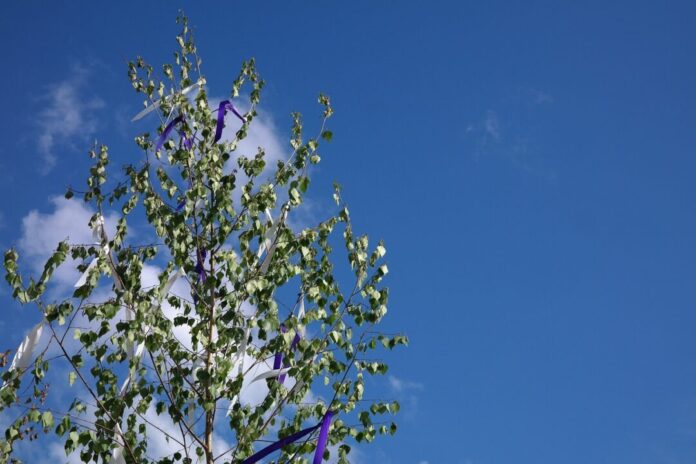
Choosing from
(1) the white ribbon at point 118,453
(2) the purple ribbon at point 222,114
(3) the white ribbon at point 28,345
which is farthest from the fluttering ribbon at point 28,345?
(2) the purple ribbon at point 222,114

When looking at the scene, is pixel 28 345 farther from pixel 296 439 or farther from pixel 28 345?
pixel 296 439

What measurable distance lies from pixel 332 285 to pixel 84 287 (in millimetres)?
2446

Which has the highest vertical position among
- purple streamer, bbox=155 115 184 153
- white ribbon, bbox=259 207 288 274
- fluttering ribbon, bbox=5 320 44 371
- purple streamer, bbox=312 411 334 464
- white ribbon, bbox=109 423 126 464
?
purple streamer, bbox=155 115 184 153

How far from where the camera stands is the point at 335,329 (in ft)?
26.0

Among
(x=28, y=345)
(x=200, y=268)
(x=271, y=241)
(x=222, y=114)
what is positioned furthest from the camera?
(x=222, y=114)

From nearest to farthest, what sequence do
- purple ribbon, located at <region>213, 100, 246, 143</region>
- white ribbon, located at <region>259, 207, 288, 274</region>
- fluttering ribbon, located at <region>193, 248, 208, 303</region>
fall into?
white ribbon, located at <region>259, 207, 288, 274</region>
fluttering ribbon, located at <region>193, 248, 208, 303</region>
purple ribbon, located at <region>213, 100, 246, 143</region>

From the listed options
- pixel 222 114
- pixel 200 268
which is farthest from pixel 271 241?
pixel 222 114

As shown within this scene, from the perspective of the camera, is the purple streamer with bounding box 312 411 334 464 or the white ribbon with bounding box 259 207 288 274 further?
the white ribbon with bounding box 259 207 288 274

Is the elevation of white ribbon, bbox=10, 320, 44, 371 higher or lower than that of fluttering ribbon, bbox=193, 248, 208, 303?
lower

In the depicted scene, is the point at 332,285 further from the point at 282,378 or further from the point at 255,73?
the point at 255,73

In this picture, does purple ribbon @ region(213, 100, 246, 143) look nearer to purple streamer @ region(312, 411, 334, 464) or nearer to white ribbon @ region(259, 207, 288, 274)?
white ribbon @ region(259, 207, 288, 274)

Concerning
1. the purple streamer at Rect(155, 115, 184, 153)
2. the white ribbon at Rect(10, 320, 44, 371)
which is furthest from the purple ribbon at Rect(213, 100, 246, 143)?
the white ribbon at Rect(10, 320, 44, 371)

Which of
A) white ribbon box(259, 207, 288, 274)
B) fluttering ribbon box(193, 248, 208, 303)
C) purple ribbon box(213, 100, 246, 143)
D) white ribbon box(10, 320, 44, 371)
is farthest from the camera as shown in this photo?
purple ribbon box(213, 100, 246, 143)

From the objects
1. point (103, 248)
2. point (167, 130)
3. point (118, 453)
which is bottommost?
point (118, 453)
